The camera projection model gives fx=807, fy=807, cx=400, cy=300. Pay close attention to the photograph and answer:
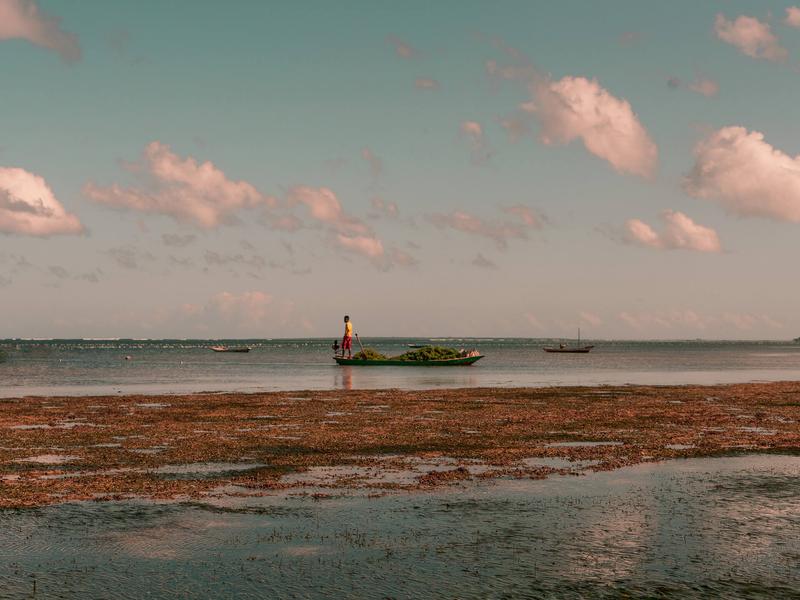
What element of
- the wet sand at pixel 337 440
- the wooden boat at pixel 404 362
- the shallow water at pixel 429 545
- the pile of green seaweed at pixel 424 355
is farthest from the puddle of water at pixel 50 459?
the pile of green seaweed at pixel 424 355

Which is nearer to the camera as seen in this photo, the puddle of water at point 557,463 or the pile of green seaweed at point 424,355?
the puddle of water at point 557,463

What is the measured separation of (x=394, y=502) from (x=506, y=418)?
1831cm

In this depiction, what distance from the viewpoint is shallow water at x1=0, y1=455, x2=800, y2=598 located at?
445 inches

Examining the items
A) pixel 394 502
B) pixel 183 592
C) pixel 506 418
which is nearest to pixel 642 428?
pixel 506 418

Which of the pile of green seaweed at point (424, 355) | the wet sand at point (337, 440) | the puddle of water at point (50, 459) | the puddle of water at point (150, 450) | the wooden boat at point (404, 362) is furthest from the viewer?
the pile of green seaweed at point (424, 355)

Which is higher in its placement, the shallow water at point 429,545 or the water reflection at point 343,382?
the shallow water at point 429,545

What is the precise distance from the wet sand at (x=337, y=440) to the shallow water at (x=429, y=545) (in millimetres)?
2055

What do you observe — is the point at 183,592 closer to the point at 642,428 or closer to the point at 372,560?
the point at 372,560

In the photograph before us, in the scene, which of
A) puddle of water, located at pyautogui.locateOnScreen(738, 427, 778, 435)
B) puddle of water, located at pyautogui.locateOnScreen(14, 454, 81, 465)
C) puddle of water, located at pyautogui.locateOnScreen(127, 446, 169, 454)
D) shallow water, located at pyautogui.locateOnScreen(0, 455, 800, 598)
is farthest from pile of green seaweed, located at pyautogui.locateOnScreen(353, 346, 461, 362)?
shallow water, located at pyautogui.locateOnScreen(0, 455, 800, 598)

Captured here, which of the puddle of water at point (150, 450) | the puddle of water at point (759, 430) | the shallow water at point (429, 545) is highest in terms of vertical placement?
the puddle of water at point (150, 450)

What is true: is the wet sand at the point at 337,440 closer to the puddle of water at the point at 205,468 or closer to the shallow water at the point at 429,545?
the puddle of water at the point at 205,468

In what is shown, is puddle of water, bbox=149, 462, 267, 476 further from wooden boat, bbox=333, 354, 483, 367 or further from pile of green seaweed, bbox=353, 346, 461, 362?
pile of green seaweed, bbox=353, 346, 461, 362

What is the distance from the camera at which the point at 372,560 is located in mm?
12547

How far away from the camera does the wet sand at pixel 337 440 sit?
19.1 m
